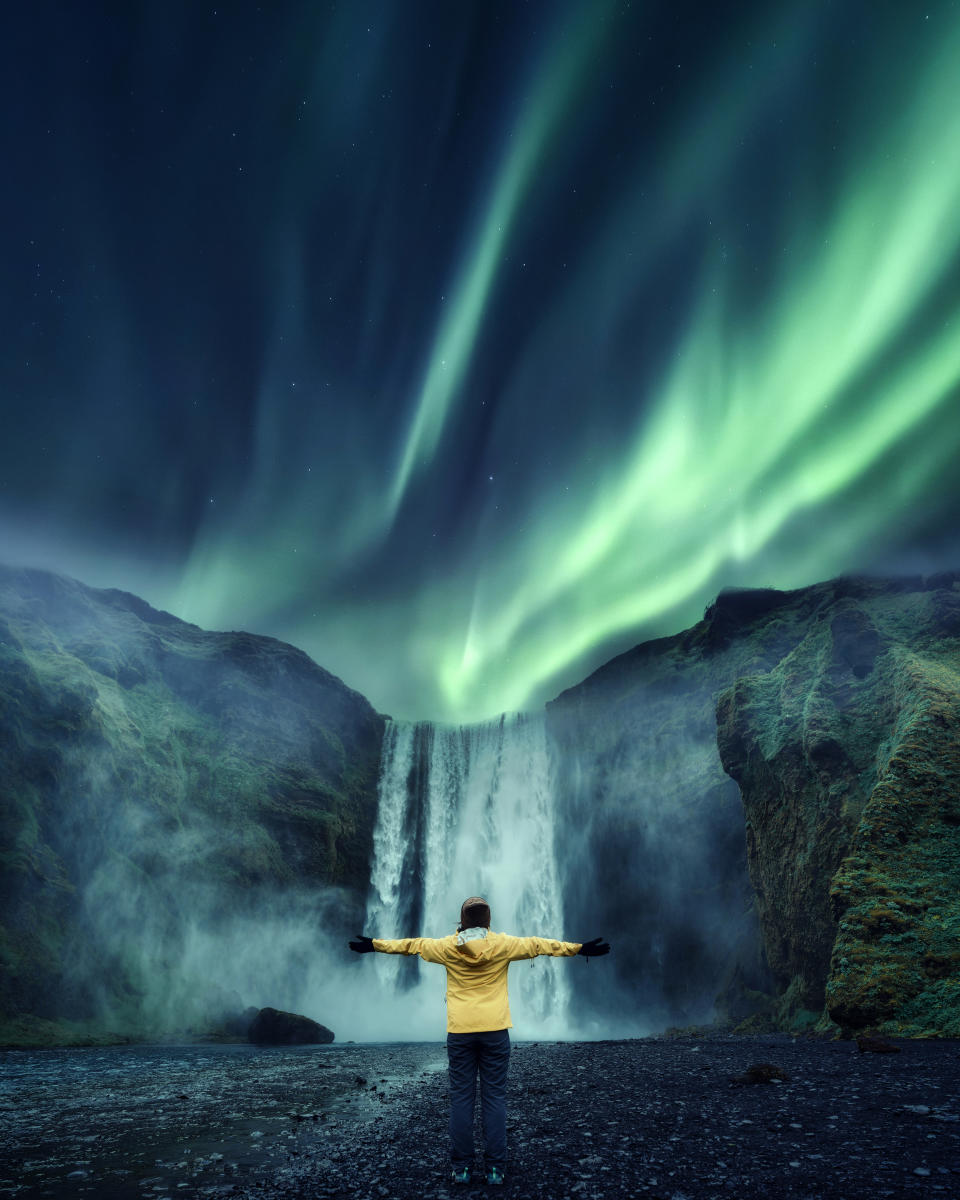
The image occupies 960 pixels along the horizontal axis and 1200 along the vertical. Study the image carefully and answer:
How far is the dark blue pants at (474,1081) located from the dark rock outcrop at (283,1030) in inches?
1191

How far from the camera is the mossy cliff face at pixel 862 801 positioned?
52.6 feet

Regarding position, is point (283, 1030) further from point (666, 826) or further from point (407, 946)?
point (407, 946)

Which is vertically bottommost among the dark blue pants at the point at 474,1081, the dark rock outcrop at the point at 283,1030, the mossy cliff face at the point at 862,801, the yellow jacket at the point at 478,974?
the dark rock outcrop at the point at 283,1030

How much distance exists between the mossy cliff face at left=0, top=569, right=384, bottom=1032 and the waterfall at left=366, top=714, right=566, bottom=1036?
2.96 meters

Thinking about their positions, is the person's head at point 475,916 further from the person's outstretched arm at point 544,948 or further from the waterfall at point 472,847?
the waterfall at point 472,847

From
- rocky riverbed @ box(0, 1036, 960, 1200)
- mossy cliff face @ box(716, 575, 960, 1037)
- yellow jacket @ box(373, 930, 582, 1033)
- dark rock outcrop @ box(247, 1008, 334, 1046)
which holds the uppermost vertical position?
mossy cliff face @ box(716, 575, 960, 1037)

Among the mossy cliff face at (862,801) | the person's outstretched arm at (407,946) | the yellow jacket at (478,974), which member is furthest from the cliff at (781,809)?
the person's outstretched arm at (407,946)

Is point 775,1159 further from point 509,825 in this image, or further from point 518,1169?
Result: point 509,825

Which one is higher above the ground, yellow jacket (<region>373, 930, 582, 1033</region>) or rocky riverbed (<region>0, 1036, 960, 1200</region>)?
yellow jacket (<region>373, 930, 582, 1033</region>)

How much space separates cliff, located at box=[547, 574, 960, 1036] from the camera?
17219 millimetres

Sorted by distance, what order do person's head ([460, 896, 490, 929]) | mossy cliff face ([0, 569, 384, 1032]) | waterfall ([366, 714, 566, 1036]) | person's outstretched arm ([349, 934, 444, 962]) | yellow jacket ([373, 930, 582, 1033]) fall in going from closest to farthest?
yellow jacket ([373, 930, 582, 1033])
person's outstretched arm ([349, 934, 444, 962])
person's head ([460, 896, 490, 929])
mossy cliff face ([0, 569, 384, 1032])
waterfall ([366, 714, 566, 1036])

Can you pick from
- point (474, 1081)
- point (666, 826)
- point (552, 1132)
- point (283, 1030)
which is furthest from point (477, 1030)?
point (666, 826)

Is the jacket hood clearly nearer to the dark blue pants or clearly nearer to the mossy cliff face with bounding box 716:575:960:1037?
the dark blue pants

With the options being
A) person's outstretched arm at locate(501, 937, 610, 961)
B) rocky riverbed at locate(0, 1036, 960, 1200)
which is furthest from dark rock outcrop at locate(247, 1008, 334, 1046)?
person's outstretched arm at locate(501, 937, 610, 961)
